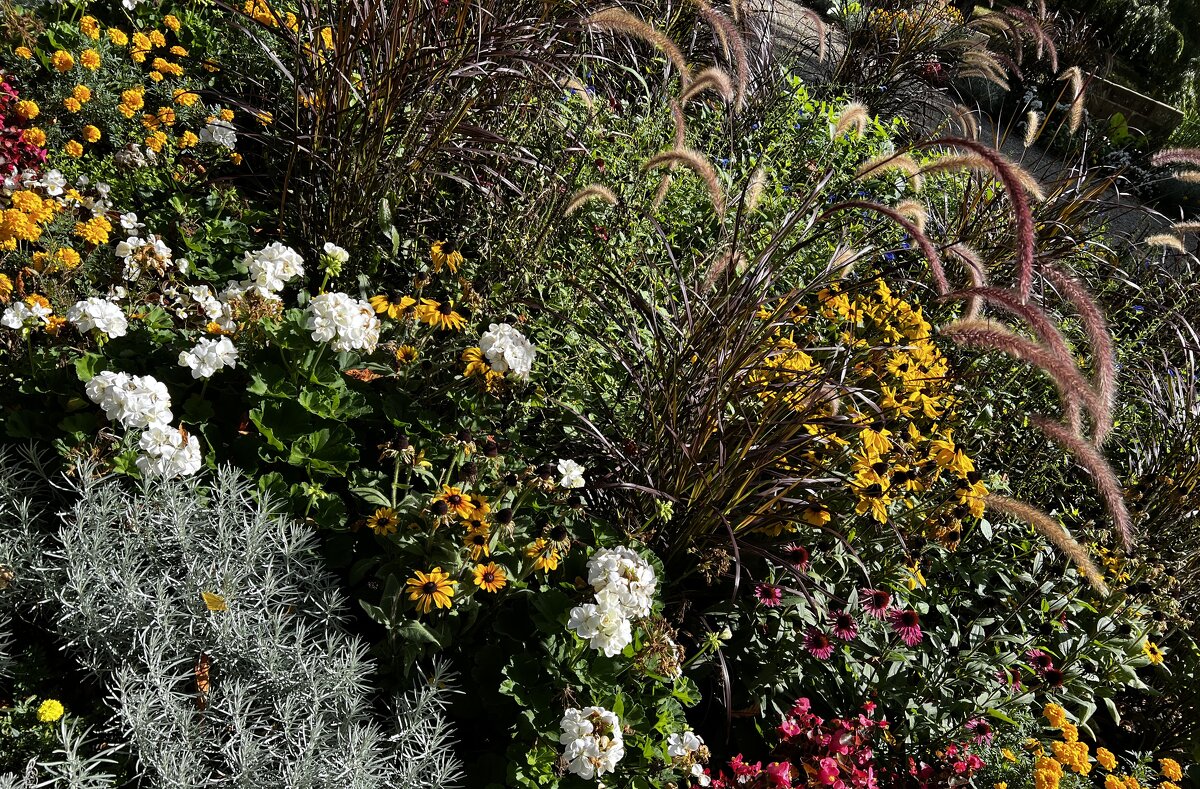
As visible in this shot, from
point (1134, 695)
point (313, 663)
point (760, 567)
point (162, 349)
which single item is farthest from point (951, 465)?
point (162, 349)

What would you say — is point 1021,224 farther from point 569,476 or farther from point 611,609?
point 611,609

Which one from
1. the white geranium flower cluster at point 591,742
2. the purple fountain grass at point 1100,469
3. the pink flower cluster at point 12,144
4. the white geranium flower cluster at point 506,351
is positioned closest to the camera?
the white geranium flower cluster at point 591,742

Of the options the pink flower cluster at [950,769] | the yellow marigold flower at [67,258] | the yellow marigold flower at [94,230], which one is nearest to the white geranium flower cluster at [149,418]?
the yellow marigold flower at [67,258]

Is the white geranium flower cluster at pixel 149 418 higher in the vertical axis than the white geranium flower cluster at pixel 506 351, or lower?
lower

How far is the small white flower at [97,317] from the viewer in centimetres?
213

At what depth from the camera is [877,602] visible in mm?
2359

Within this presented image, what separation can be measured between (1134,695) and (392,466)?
2816 millimetres

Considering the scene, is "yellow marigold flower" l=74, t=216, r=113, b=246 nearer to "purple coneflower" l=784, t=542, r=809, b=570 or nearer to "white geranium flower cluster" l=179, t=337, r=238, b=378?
"white geranium flower cluster" l=179, t=337, r=238, b=378

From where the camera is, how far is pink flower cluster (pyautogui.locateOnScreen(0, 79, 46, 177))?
112 inches

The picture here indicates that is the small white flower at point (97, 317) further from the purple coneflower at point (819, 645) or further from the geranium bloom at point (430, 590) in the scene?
the purple coneflower at point (819, 645)

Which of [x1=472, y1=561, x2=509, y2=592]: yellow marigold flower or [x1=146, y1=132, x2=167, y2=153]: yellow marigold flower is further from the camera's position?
[x1=146, y1=132, x2=167, y2=153]: yellow marigold flower

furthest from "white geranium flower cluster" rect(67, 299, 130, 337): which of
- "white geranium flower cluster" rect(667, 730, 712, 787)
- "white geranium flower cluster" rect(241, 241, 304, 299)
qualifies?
"white geranium flower cluster" rect(667, 730, 712, 787)

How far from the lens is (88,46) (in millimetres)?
3369

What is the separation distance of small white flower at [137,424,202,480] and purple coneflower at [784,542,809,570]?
1.56m
